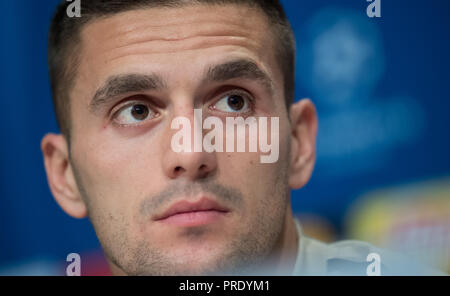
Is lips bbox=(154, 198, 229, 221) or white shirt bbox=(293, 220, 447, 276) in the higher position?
lips bbox=(154, 198, 229, 221)

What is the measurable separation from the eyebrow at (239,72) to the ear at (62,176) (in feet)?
2.15

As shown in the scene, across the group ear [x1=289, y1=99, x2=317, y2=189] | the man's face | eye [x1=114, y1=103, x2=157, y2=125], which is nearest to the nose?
the man's face

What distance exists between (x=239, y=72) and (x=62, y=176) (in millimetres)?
790

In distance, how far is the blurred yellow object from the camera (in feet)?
7.78

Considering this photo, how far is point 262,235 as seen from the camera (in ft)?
5.83

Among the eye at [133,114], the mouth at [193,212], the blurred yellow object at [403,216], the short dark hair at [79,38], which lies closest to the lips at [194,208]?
the mouth at [193,212]

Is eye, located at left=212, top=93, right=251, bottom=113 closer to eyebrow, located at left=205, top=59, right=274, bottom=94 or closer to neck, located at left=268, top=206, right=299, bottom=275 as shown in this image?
eyebrow, located at left=205, top=59, right=274, bottom=94

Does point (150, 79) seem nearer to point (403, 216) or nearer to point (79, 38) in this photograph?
point (79, 38)

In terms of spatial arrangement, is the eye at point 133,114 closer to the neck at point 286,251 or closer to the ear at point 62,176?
the ear at point 62,176

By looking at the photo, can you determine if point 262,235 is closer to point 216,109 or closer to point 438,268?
point 216,109

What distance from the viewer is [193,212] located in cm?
164

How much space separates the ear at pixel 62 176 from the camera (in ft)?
6.63

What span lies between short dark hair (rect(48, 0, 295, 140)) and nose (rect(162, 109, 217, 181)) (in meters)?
0.47

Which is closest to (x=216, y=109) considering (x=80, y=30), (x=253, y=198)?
(x=253, y=198)
